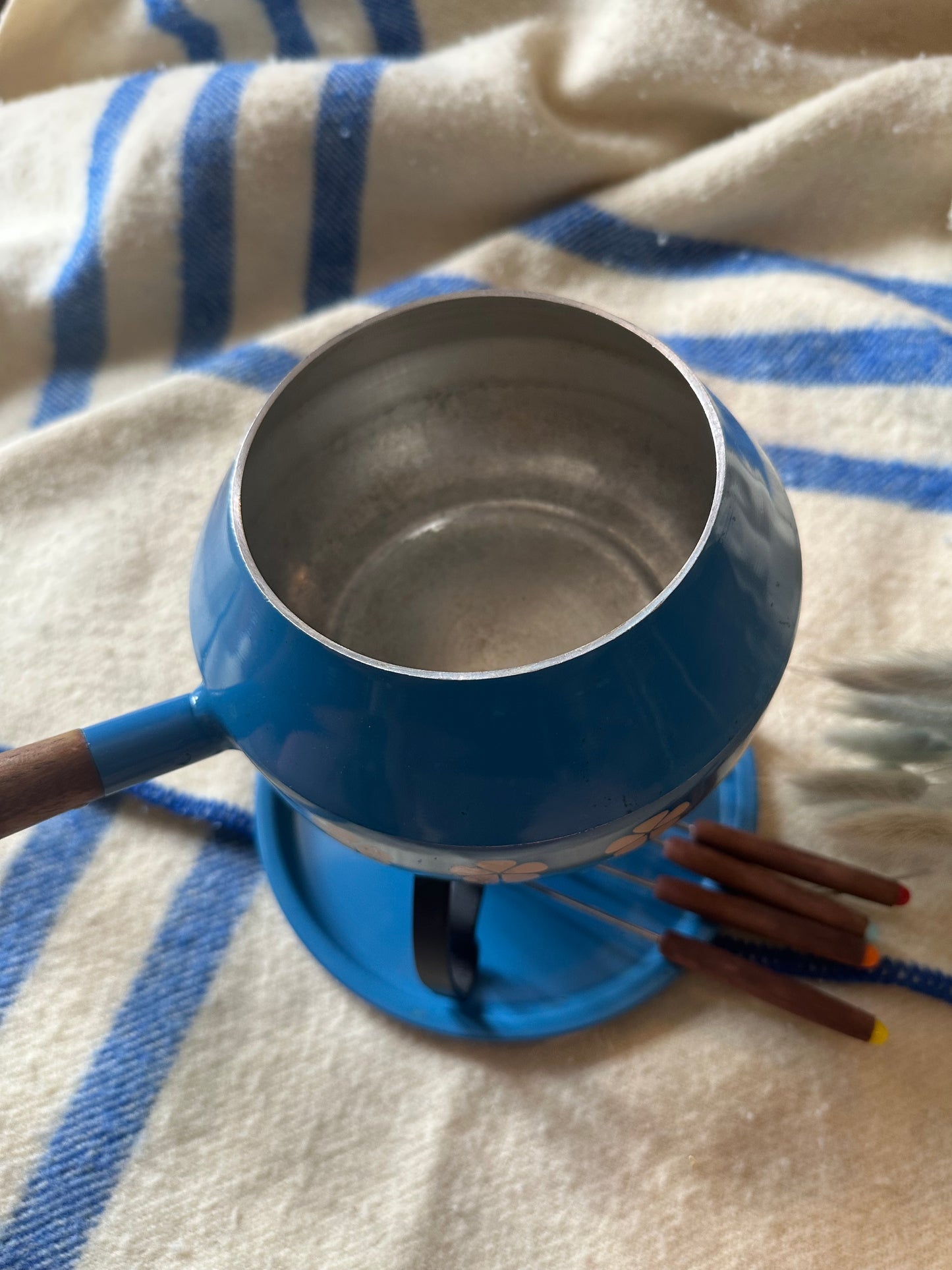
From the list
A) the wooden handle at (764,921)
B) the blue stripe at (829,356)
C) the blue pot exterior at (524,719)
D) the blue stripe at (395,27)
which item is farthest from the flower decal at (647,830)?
the blue stripe at (395,27)

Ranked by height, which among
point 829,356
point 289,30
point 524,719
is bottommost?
point 829,356

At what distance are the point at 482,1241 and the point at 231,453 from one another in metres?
Result: 0.47

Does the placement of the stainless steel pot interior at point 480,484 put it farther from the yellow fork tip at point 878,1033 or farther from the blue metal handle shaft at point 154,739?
the yellow fork tip at point 878,1033

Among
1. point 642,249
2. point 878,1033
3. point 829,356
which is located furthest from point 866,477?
point 878,1033

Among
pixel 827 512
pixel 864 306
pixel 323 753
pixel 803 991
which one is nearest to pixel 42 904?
pixel 323 753

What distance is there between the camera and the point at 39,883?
0.61 metres

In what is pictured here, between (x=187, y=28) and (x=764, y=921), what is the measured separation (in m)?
0.71

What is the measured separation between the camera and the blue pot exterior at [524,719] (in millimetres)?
396

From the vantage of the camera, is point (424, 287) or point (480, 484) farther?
point (424, 287)

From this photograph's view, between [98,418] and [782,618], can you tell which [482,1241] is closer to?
[782,618]

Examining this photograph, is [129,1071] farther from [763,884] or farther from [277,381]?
[277,381]

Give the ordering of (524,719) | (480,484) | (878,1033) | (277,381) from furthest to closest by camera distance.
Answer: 1. (277,381)
2. (480,484)
3. (878,1033)
4. (524,719)

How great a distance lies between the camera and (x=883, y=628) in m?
0.66

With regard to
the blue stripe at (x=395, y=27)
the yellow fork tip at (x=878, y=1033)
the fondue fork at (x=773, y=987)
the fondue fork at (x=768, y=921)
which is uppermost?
the blue stripe at (x=395, y=27)
